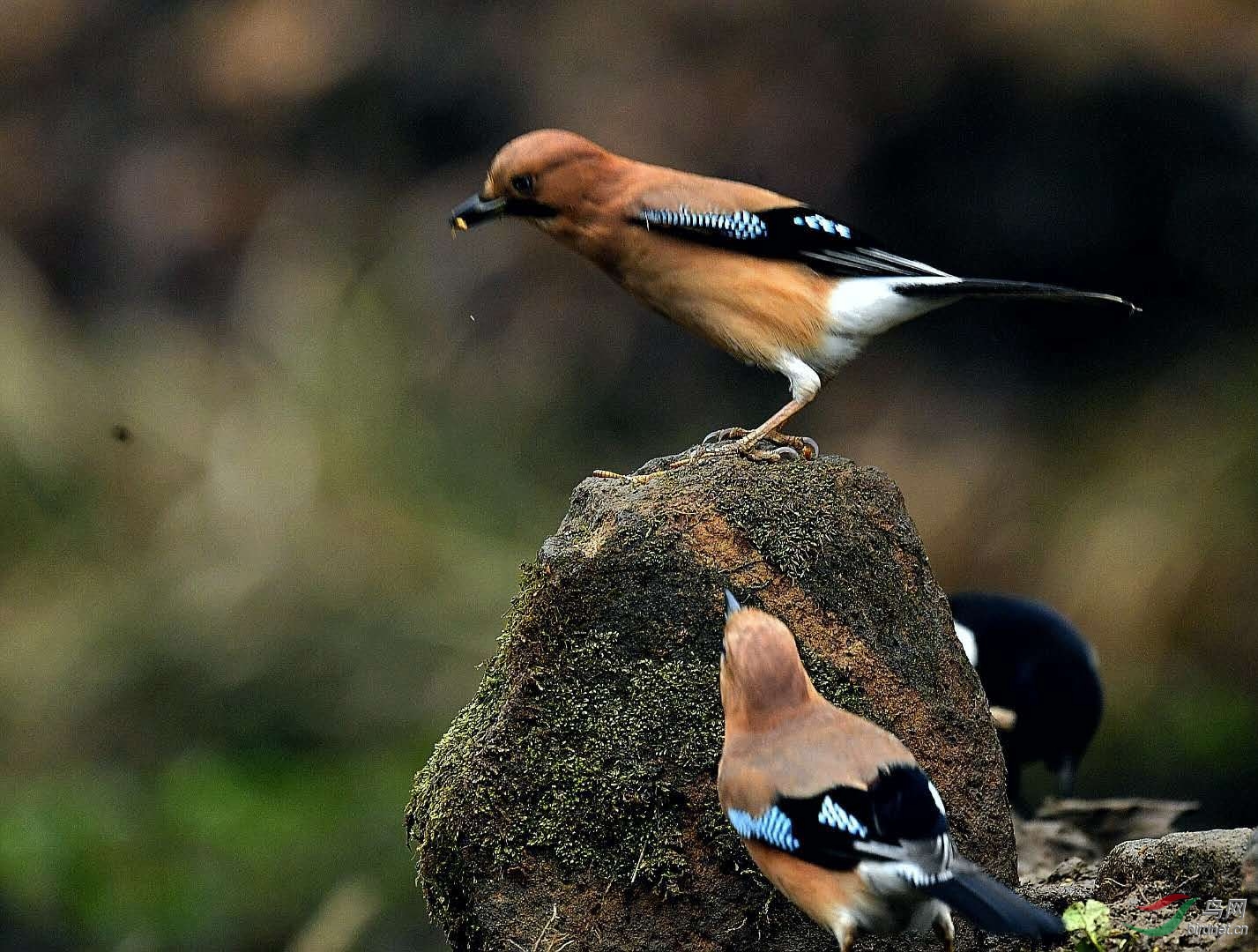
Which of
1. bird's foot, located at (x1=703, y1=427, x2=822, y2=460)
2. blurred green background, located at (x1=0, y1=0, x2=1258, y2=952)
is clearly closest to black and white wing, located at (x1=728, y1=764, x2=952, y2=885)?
bird's foot, located at (x1=703, y1=427, x2=822, y2=460)

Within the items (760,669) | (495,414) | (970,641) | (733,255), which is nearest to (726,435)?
(733,255)

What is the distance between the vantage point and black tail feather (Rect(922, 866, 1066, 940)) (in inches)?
140

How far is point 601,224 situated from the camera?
17.8 feet

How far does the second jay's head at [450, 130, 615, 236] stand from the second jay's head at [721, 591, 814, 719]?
68.9 inches

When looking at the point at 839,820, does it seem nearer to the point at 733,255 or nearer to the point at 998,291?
the point at 998,291

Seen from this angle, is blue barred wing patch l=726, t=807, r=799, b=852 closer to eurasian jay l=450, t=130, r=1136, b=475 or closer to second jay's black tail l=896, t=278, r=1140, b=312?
eurasian jay l=450, t=130, r=1136, b=475

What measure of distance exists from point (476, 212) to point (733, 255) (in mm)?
809

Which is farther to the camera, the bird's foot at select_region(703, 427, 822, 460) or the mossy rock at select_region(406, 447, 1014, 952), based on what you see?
the bird's foot at select_region(703, 427, 822, 460)

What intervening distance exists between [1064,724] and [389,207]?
7.41m

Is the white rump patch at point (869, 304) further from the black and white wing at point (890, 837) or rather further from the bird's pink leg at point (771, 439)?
the black and white wing at point (890, 837)

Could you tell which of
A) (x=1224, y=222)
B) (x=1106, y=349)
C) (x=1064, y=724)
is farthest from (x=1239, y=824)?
(x=1224, y=222)

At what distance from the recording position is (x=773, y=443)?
16.9 feet

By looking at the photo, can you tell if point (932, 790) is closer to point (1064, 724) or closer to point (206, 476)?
point (1064, 724)

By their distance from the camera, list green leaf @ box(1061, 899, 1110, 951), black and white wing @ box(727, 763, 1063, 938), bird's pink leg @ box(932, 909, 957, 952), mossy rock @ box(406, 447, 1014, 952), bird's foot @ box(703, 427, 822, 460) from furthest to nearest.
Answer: bird's foot @ box(703, 427, 822, 460) → mossy rock @ box(406, 447, 1014, 952) → green leaf @ box(1061, 899, 1110, 951) → bird's pink leg @ box(932, 909, 957, 952) → black and white wing @ box(727, 763, 1063, 938)
